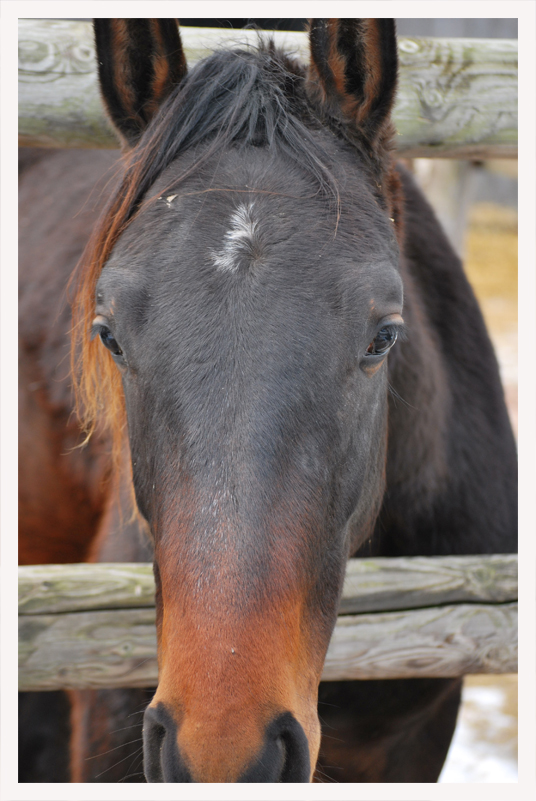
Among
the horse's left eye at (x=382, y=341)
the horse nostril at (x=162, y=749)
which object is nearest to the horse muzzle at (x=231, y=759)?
the horse nostril at (x=162, y=749)

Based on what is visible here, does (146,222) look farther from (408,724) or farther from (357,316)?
(408,724)

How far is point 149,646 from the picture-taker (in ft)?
6.86

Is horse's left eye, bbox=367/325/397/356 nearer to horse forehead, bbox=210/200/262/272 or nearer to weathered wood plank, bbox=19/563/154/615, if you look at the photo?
horse forehead, bbox=210/200/262/272

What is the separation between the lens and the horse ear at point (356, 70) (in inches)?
65.4

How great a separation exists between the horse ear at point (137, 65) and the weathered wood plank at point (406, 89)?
0.30m

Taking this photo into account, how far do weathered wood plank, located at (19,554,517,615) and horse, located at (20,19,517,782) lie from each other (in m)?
0.15

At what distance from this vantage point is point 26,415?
10.6ft

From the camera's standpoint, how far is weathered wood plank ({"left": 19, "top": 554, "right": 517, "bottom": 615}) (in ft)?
6.85

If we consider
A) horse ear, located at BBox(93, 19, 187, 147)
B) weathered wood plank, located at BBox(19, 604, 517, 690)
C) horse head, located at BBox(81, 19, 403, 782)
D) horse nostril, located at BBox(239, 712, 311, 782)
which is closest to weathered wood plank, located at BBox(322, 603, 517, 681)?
weathered wood plank, located at BBox(19, 604, 517, 690)

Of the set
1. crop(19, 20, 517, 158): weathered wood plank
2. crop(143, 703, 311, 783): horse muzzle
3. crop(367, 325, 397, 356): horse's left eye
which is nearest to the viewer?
crop(143, 703, 311, 783): horse muzzle

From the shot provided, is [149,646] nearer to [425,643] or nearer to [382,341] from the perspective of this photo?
[425,643]

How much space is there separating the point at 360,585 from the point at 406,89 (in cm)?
148
